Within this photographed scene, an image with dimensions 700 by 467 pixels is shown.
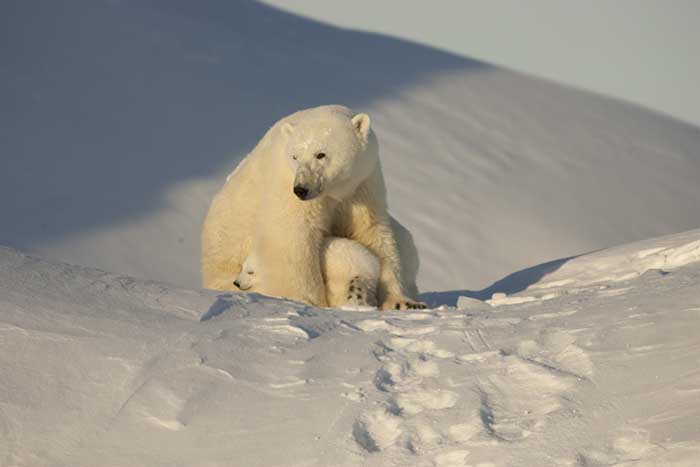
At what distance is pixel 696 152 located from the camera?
65.7ft

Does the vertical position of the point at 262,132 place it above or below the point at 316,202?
above

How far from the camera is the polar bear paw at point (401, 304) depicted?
6926 mm

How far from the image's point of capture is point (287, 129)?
23.2ft

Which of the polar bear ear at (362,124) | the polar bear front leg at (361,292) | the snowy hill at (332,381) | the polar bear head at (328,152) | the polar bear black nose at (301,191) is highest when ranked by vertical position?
the polar bear ear at (362,124)

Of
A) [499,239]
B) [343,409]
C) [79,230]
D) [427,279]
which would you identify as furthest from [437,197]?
[343,409]

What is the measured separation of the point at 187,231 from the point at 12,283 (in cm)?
842

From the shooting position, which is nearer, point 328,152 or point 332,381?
point 332,381

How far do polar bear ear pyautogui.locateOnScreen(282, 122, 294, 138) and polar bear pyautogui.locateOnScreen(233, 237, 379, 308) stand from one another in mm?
640

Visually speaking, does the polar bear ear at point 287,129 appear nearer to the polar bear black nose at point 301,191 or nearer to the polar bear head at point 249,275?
the polar bear black nose at point 301,191

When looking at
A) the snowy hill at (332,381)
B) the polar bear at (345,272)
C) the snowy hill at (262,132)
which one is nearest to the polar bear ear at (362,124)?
the polar bear at (345,272)

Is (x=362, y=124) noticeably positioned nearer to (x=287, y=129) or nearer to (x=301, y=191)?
(x=287, y=129)

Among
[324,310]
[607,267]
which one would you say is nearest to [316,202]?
[324,310]

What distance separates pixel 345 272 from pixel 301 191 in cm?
61

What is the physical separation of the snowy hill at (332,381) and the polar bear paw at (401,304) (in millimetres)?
1556
